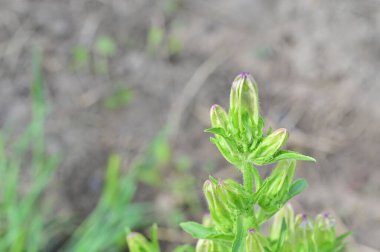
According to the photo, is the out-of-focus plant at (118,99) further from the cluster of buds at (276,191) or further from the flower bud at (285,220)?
the cluster of buds at (276,191)

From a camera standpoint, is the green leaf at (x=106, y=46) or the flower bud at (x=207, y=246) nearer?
the flower bud at (x=207, y=246)

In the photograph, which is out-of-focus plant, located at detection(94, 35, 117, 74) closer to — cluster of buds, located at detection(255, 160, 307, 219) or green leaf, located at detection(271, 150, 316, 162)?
cluster of buds, located at detection(255, 160, 307, 219)

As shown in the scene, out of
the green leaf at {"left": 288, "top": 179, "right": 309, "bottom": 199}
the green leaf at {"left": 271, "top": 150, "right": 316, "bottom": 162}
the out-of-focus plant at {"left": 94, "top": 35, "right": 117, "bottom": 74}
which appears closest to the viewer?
the green leaf at {"left": 271, "top": 150, "right": 316, "bottom": 162}

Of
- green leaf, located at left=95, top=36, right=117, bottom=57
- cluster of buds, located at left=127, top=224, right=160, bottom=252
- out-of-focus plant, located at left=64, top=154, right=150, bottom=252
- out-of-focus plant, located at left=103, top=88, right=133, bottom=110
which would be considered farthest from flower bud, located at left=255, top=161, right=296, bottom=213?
green leaf, located at left=95, top=36, right=117, bottom=57

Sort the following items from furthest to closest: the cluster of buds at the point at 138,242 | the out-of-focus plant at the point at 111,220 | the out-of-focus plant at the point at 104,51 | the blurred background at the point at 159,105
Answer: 1. the out-of-focus plant at the point at 104,51
2. the blurred background at the point at 159,105
3. the out-of-focus plant at the point at 111,220
4. the cluster of buds at the point at 138,242

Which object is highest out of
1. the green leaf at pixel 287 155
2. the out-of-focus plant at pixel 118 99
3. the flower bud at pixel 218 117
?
the out-of-focus plant at pixel 118 99

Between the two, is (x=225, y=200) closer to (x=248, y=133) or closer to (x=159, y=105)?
(x=248, y=133)

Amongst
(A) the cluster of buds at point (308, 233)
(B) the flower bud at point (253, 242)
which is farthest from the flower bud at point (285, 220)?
(B) the flower bud at point (253, 242)
